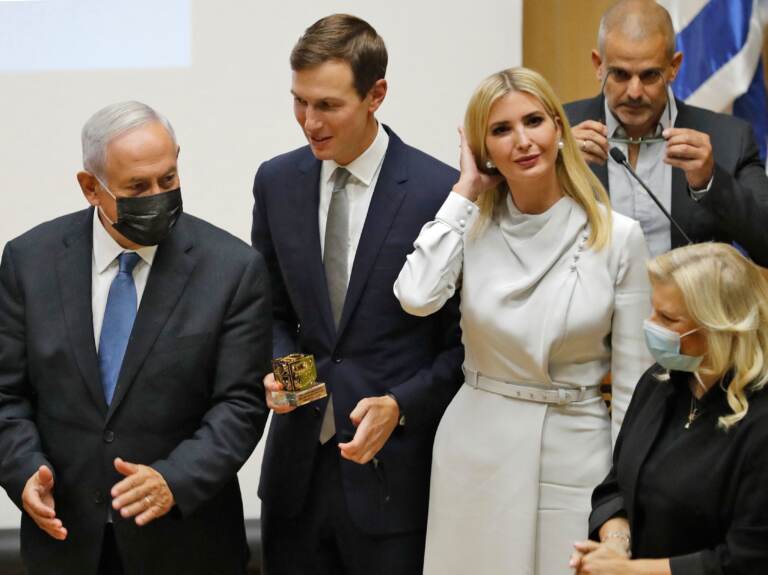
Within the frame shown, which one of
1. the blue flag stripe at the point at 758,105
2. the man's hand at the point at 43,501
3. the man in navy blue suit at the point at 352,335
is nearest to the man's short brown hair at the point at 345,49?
the man in navy blue suit at the point at 352,335

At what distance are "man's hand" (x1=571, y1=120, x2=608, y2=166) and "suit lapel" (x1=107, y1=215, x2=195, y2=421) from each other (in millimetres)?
1062

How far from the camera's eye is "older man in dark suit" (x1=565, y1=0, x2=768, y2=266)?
3152 millimetres

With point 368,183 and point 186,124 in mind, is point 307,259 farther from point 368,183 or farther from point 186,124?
point 186,124

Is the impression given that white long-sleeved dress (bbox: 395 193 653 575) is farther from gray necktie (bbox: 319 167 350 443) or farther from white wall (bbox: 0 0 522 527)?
white wall (bbox: 0 0 522 527)

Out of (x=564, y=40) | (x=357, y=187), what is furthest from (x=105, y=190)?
(x=564, y=40)

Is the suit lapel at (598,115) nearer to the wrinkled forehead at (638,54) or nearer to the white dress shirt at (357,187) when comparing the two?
the wrinkled forehead at (638,54)

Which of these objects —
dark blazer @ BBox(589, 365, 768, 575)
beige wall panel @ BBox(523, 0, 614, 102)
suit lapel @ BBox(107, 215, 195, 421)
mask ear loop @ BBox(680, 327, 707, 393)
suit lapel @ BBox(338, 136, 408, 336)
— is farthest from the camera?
beige wall panel @ BBox(523, 0, 614, 102)

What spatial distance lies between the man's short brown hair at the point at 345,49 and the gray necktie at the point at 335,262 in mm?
314

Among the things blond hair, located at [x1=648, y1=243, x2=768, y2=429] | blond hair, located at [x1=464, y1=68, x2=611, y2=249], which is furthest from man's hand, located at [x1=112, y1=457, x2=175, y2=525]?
blond hair, located at [x1=648, y1=243, x2=768, y2=429]

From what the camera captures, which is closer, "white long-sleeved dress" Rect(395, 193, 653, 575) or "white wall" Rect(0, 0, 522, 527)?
"white long-sleeved dress" Rect(395, 193, 653, 575)

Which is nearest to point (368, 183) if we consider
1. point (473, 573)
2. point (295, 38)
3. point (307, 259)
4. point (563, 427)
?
point (307, 259)

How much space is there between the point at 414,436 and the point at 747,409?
940 millimetres

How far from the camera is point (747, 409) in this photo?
7.68 ft

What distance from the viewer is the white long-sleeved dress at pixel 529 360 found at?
8.99 feet
